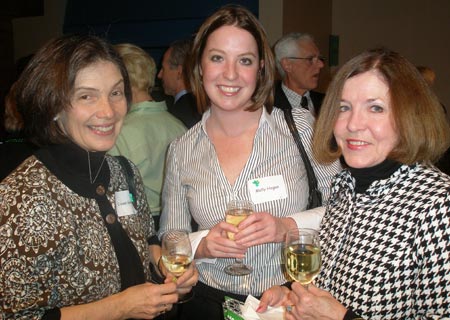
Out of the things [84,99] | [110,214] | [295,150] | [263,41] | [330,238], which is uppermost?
[263,41]

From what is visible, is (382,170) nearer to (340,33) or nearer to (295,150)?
(295,150)

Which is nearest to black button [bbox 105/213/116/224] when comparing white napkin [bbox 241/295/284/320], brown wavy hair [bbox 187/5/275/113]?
white napkin [bbox 241/295/284/320]

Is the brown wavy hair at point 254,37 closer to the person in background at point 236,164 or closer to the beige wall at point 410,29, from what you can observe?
the person in background at point 236,164

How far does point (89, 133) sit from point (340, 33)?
624cm

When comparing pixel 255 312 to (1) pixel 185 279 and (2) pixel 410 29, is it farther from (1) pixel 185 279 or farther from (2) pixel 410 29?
(2) pixel 410 29

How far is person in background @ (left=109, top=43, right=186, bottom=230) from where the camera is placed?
2844 mm

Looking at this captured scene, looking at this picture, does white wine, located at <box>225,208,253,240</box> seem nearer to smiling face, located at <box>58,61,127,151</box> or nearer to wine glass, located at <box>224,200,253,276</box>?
wine glass, located at <box>224,200,253,276</box>

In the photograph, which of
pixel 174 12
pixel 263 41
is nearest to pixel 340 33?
pixel 174 12

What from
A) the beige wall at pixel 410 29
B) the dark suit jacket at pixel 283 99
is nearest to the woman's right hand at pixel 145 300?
the dark suit jacket at pixel 283 99

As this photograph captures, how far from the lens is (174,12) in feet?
21.0

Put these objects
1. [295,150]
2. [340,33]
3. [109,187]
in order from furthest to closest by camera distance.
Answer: [340,33], [295,150], [109,187]

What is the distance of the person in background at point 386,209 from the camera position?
3.98 ft

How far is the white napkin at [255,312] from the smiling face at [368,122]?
59 centimetres

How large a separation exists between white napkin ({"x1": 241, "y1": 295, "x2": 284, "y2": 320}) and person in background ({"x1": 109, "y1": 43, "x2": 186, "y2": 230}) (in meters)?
1.64
